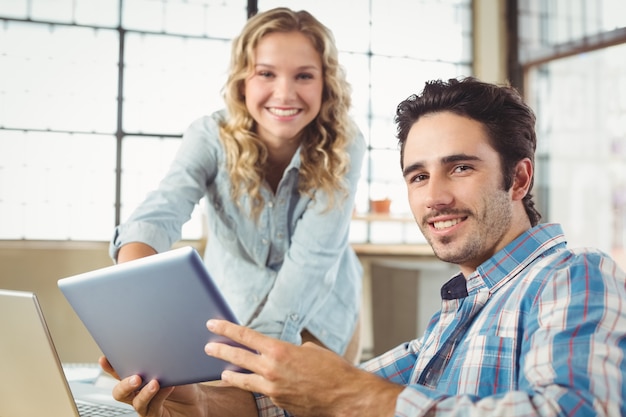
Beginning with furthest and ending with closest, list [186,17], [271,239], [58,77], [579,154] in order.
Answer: [579,154]
[186,17]
[58,77]
[271,239]

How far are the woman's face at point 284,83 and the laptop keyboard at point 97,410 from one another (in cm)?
86

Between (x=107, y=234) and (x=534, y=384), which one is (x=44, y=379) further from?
(x=107, y=234)

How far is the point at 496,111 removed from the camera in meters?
1.36

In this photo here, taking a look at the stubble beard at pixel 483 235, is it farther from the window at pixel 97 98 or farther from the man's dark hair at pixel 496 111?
the window at pixel 97 98

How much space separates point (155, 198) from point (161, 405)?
72cm

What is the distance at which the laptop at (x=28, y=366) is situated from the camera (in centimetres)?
111

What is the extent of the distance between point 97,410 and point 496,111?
96 centimetres

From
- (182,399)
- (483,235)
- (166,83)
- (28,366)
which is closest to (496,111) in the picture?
(483,235)

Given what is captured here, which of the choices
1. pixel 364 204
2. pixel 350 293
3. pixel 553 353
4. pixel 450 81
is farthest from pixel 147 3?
pixel 553 353

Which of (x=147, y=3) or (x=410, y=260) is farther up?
(x=147, y=3)

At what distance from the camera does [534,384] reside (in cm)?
92

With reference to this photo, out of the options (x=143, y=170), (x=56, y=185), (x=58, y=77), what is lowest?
(x=56, y=185)

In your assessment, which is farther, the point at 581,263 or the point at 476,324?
the point at 476,324

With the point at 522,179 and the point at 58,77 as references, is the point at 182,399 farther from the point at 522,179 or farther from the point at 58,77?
the point at 58,77
